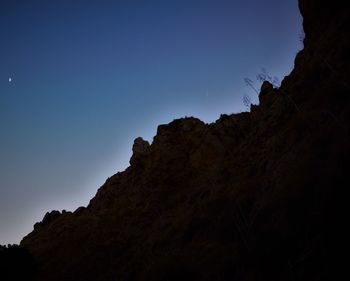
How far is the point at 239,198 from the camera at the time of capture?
14.6 metres

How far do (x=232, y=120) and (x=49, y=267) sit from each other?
20.2m

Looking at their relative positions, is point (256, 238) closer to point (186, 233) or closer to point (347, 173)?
point (347, 173)

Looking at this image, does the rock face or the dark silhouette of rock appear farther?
the dark silhouette of rock

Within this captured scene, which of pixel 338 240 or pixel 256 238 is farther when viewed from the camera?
pixel 256 238

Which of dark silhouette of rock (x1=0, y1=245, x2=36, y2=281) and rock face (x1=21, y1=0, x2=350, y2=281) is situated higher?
dark silhouette of rock (x1=0, y1=245, x2=36, y2=281)

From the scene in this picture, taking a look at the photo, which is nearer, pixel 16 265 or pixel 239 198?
pixel 239 198

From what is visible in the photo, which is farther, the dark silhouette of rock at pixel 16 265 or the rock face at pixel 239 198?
the dark silhouette of rock at pixel 16 265

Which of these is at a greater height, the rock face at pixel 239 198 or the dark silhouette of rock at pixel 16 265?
the dark silhouette of rock at pixel 16 265

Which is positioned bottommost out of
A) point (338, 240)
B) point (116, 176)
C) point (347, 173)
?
point (338, 240)

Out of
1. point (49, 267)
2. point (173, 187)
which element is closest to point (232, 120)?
point (173, 187)

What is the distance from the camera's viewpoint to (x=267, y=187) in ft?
43.5

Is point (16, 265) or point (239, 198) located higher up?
point (16, 265)

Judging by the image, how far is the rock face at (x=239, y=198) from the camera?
8.16 metres

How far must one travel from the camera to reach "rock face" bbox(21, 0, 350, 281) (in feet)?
26.8
